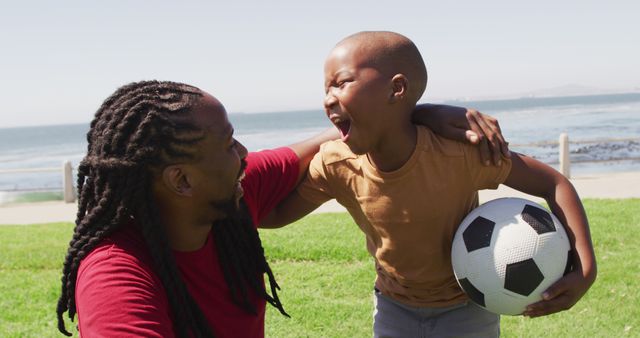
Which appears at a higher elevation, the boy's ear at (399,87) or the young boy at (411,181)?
the boy's ear at (399,87)

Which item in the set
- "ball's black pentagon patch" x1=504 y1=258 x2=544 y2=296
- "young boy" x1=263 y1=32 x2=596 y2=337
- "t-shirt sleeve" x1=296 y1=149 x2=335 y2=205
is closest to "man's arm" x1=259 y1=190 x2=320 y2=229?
"t-shirt sleeve" x1=296 y1=149 x2=335 y2=205

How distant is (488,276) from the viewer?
9.78 feet

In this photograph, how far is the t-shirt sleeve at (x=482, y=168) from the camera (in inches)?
116

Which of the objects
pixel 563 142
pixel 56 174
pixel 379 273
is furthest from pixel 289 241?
pixel 56 174

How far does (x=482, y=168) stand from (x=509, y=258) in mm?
408

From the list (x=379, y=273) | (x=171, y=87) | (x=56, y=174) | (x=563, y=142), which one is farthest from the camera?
(x=56, y=174)

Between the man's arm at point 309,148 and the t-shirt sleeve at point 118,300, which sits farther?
the man's arm at point 309,148

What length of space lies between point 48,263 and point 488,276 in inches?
247

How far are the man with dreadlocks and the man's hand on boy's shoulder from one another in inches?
36.2

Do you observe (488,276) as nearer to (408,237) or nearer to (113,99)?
(408,237)

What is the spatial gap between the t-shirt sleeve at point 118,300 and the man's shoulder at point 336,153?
1113mm

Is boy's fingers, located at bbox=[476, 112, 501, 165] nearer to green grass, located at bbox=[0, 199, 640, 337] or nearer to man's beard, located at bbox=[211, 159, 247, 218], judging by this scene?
man's beard, located at bbox=[211, 159, 247, 218]

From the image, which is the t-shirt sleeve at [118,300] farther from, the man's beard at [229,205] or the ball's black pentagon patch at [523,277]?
the ball's black pentagon patch at [523,277]

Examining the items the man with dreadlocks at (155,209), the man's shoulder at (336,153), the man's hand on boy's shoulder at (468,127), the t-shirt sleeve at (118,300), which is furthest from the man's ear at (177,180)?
the man's hand on boy's shoulder at (468,127)
